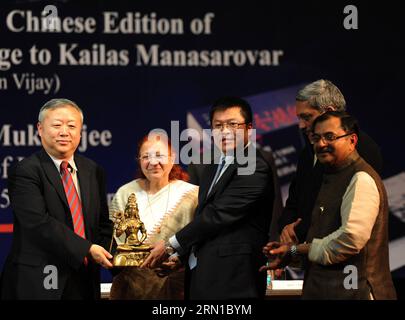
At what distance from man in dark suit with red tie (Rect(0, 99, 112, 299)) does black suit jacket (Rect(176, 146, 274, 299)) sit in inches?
17.3

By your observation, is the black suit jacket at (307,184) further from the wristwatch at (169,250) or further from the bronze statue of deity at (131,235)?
the bronze statue of deity at (131,235)

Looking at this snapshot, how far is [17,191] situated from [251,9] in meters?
3.08

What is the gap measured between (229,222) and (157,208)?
0.59 m

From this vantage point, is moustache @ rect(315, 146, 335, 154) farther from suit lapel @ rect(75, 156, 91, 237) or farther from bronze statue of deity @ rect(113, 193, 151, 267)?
suit lapel @ rect(75, 156, 91, 237)

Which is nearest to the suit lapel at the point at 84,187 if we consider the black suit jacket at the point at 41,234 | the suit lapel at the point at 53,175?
the black suit jacket at the point at 41,234

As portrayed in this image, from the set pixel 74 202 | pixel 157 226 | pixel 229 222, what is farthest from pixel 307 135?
pixel 74 202

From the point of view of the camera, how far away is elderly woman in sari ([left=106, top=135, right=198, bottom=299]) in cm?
433

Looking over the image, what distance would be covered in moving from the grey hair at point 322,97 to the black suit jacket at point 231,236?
41 cm

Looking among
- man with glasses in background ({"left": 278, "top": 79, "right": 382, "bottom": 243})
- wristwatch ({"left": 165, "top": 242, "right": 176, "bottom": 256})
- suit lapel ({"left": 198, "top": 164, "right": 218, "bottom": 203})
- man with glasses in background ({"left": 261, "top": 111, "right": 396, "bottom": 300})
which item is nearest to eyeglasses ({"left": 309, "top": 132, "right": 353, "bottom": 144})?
man with glasses in background ({"left": 261, "top": 111, "right": 396, "bottom": 300})

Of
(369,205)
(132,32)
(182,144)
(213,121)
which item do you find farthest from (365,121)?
(369,205)

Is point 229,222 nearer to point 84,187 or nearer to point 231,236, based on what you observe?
point 231,236

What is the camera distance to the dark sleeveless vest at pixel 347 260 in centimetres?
357

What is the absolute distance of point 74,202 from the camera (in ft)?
13.1
